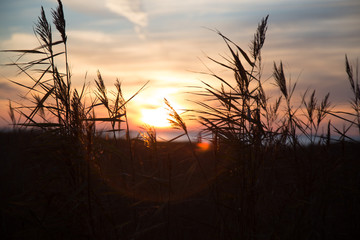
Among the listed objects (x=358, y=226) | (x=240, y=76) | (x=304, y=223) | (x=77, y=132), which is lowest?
(x=358, y=226)

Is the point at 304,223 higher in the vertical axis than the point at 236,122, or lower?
lower

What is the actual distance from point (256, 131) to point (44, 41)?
2.30 m

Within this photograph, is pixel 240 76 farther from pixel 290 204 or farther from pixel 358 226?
pixel 358 226

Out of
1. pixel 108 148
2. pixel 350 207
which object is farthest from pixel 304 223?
pixel 108 148

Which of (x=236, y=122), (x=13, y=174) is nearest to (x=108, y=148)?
(x=236, y=122)

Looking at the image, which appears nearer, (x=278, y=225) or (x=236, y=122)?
(x=278, y=225)

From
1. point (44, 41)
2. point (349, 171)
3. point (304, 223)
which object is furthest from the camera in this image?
point (349, 171)

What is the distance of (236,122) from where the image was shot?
256 cm

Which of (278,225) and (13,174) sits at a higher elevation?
(13,174)

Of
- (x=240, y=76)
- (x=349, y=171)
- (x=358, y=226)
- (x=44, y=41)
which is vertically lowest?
(x=358, y=226)

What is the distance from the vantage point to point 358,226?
315 centimetres

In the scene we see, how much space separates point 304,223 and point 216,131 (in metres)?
1.17

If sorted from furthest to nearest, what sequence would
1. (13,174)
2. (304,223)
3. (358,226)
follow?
(13,174), (358,226), (304,223)

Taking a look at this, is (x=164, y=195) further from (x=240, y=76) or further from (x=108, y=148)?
Result: (x=240, y=76)
